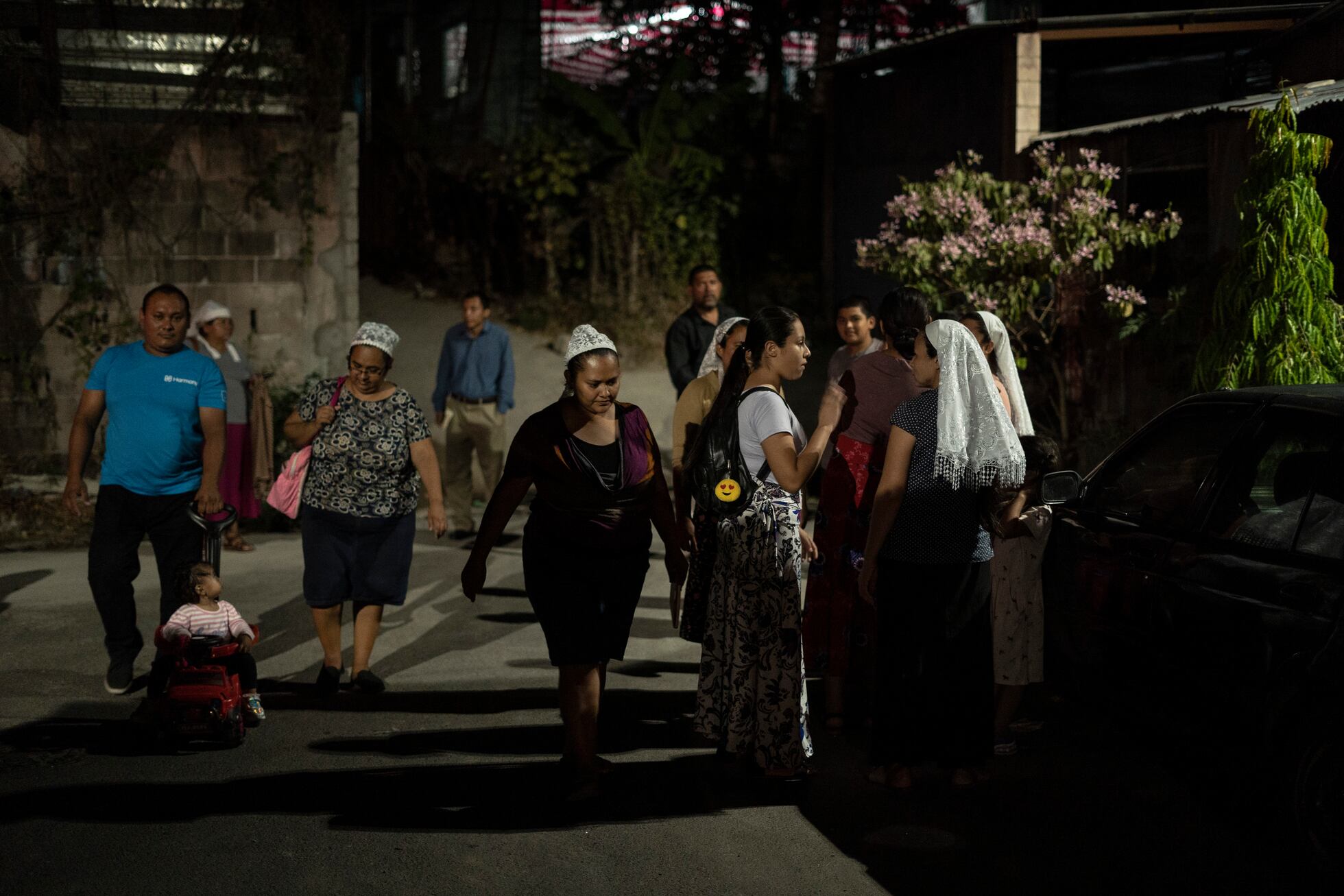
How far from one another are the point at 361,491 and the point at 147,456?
1.03 meters

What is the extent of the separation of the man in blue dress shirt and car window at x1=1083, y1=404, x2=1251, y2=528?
6.29 m

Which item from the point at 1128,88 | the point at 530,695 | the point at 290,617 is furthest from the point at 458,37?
the point at 530,695

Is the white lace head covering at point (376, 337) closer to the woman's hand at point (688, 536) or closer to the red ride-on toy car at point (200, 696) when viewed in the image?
the red ride-on toy car at point (200, 696)

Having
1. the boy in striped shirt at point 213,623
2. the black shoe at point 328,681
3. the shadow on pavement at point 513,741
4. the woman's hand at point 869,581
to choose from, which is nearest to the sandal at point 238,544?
the black shoe at point 328,681

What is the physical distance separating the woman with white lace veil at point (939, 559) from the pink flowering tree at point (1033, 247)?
→ 6.32 meters

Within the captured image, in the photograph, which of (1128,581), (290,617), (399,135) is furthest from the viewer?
(399,135)

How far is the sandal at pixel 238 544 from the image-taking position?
10312mm

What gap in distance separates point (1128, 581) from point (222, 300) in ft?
33.3

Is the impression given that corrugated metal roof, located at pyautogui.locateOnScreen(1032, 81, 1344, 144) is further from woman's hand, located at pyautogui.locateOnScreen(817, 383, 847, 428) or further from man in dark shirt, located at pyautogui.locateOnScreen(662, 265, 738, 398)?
woman's hand, located at pyautogui.locateOnScreen(817, 383, 847, 428)

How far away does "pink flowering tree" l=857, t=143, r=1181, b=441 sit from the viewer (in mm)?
11461

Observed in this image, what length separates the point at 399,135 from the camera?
2147 centimetres

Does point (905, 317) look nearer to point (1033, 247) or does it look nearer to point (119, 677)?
point (119, 677)

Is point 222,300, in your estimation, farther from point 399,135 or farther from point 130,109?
point 399,135

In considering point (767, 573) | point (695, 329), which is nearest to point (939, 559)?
point (767, 573)
